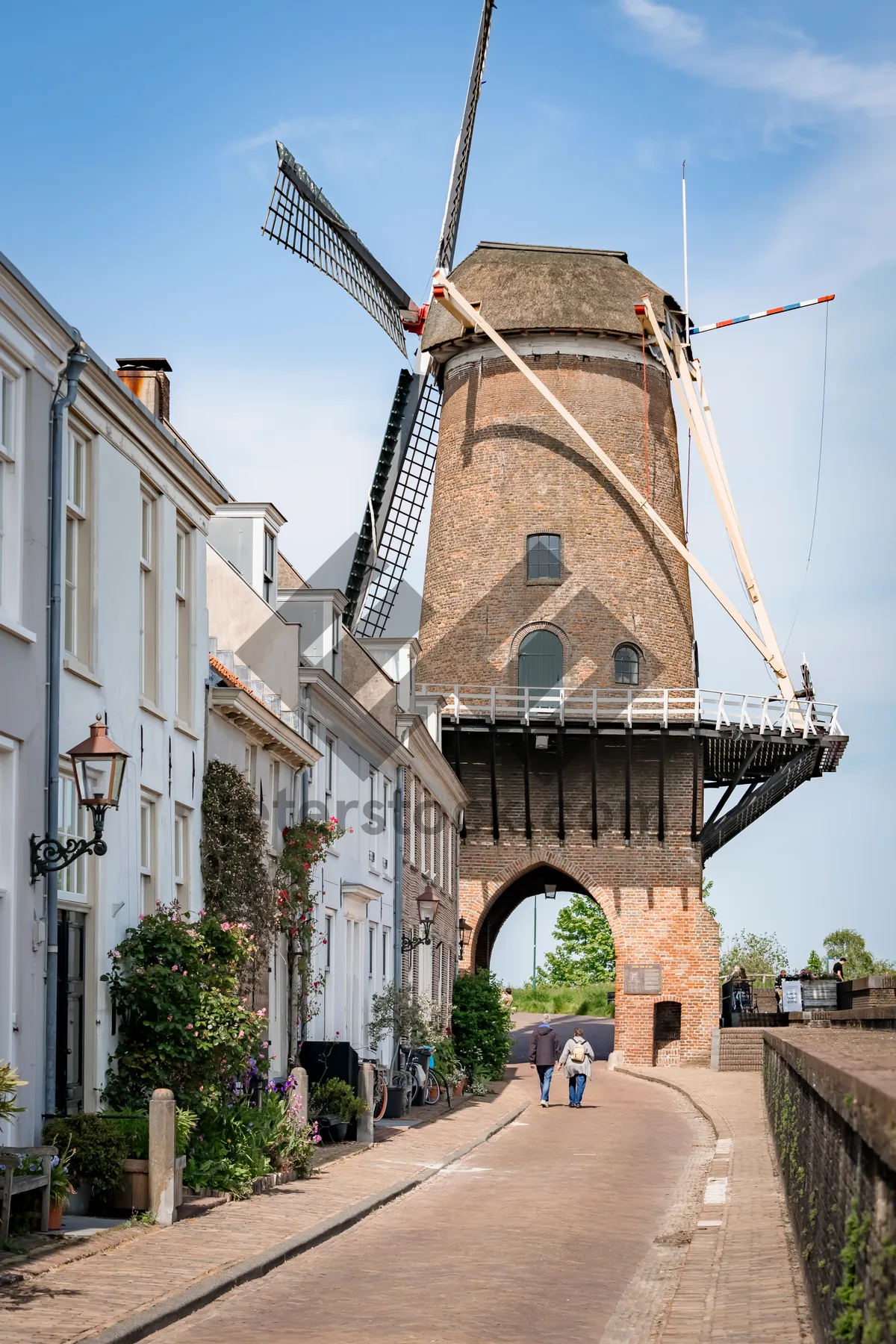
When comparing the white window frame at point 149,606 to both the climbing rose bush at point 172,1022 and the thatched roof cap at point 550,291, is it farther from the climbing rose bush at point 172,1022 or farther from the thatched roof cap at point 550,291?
the thatched roof cap at point 550,291

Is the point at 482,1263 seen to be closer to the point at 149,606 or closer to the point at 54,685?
the point at 54,685

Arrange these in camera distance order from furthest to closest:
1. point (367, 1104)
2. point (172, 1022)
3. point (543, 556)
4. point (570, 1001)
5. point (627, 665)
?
1. point (570, 1001)
2. point (543, 556)
3. point (627, 665)
4. point (367, 1104)
5. point (172, 1022)

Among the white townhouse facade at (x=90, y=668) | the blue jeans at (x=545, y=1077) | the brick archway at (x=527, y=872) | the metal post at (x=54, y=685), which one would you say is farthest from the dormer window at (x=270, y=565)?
the brick archway at (x=527, y=872)

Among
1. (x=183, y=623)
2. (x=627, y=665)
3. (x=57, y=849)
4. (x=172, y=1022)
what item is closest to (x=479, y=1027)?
(x=627, y=665)

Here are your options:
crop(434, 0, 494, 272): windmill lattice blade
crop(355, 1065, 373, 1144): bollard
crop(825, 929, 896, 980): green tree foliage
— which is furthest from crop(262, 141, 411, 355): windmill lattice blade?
crop(825, 929, 896, 980): green tree foliage

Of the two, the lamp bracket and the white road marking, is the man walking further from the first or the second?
the lamp bracket

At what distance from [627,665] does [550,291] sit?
Result: 31.2 feet

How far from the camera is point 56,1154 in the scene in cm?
1152

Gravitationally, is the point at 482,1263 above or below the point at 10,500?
below

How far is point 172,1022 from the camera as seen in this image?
1420 centimetres

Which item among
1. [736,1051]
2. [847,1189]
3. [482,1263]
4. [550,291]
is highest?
[550,291]

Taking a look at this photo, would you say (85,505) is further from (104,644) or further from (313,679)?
(313,679)

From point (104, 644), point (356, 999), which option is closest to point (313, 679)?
point (356, 999)

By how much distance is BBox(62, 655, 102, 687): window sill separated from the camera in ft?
44.0
